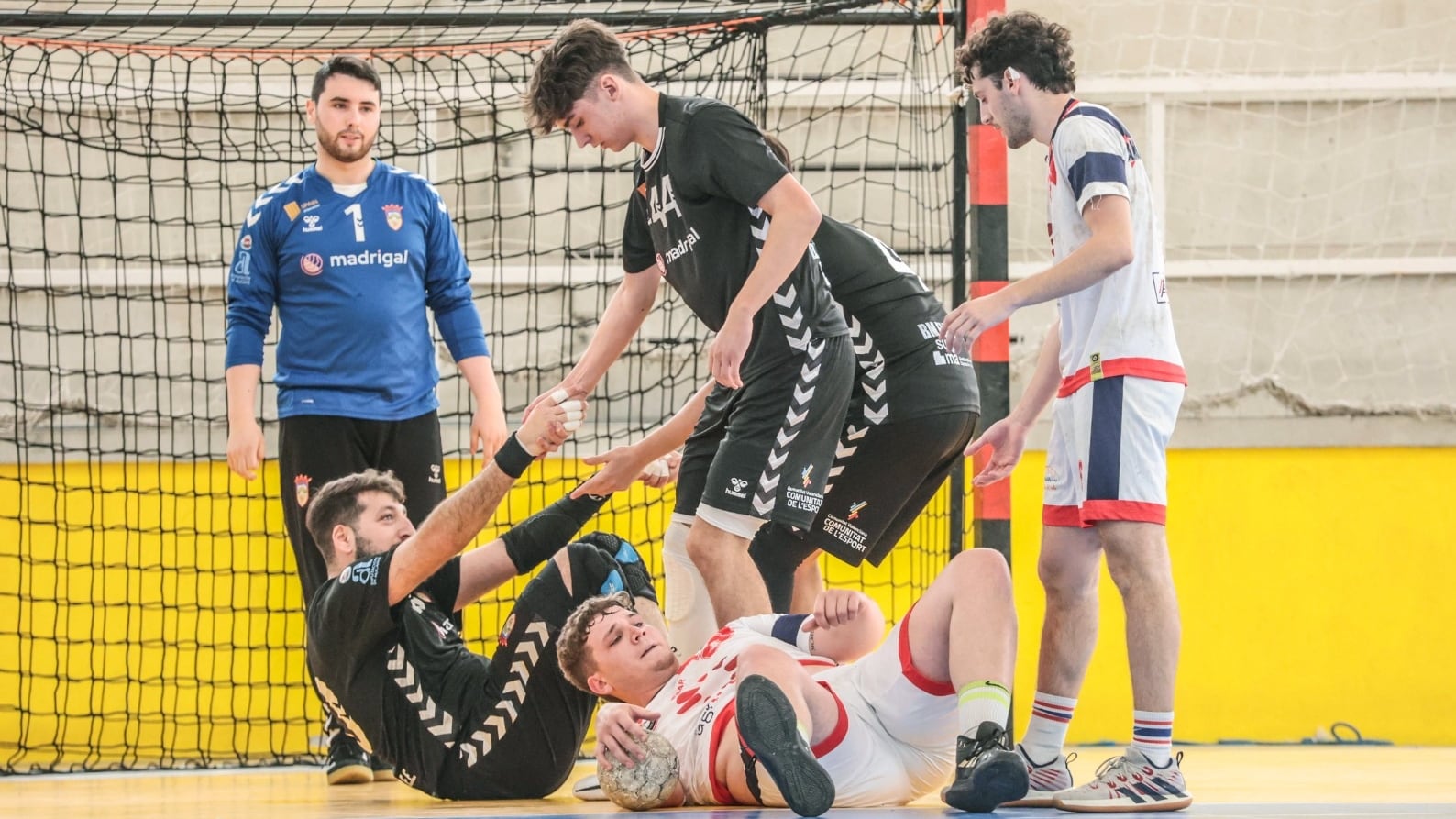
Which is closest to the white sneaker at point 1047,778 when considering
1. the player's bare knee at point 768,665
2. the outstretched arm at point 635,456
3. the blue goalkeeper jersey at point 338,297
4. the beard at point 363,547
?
the player's bare knee at point 768,665

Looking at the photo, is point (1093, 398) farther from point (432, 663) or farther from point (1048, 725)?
point (432, 663)

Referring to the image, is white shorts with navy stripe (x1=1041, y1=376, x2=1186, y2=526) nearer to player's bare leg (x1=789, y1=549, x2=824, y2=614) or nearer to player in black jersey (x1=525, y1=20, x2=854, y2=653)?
player in black jersey (x1=525, y1=20, x2=854, y2=653)

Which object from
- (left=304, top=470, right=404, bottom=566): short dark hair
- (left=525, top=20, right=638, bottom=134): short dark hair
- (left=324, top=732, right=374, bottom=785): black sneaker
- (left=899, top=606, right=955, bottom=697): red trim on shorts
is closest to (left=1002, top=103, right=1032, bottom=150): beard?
(left=525, top=20, right=638, bottom=134): short dark hair

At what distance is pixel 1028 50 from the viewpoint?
10.2ft

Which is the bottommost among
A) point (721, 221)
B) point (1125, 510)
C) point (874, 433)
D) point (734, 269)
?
point (1125, 510)

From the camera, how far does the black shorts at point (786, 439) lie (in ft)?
10.3

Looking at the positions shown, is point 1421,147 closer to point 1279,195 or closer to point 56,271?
point 1279,195

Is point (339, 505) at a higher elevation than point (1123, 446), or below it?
below

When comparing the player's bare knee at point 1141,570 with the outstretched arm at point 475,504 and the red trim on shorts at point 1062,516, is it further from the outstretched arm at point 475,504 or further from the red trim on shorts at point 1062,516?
the outstretched arm at point 475,504

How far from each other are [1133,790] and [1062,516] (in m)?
0.56

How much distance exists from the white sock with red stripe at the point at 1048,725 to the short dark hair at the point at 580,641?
0.87 meters

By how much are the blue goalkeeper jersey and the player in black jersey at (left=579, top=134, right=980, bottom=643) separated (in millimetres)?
942

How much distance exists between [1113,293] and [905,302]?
737mm

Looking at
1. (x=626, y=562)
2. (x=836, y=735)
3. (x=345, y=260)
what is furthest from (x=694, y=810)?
(x=345, y=260)
